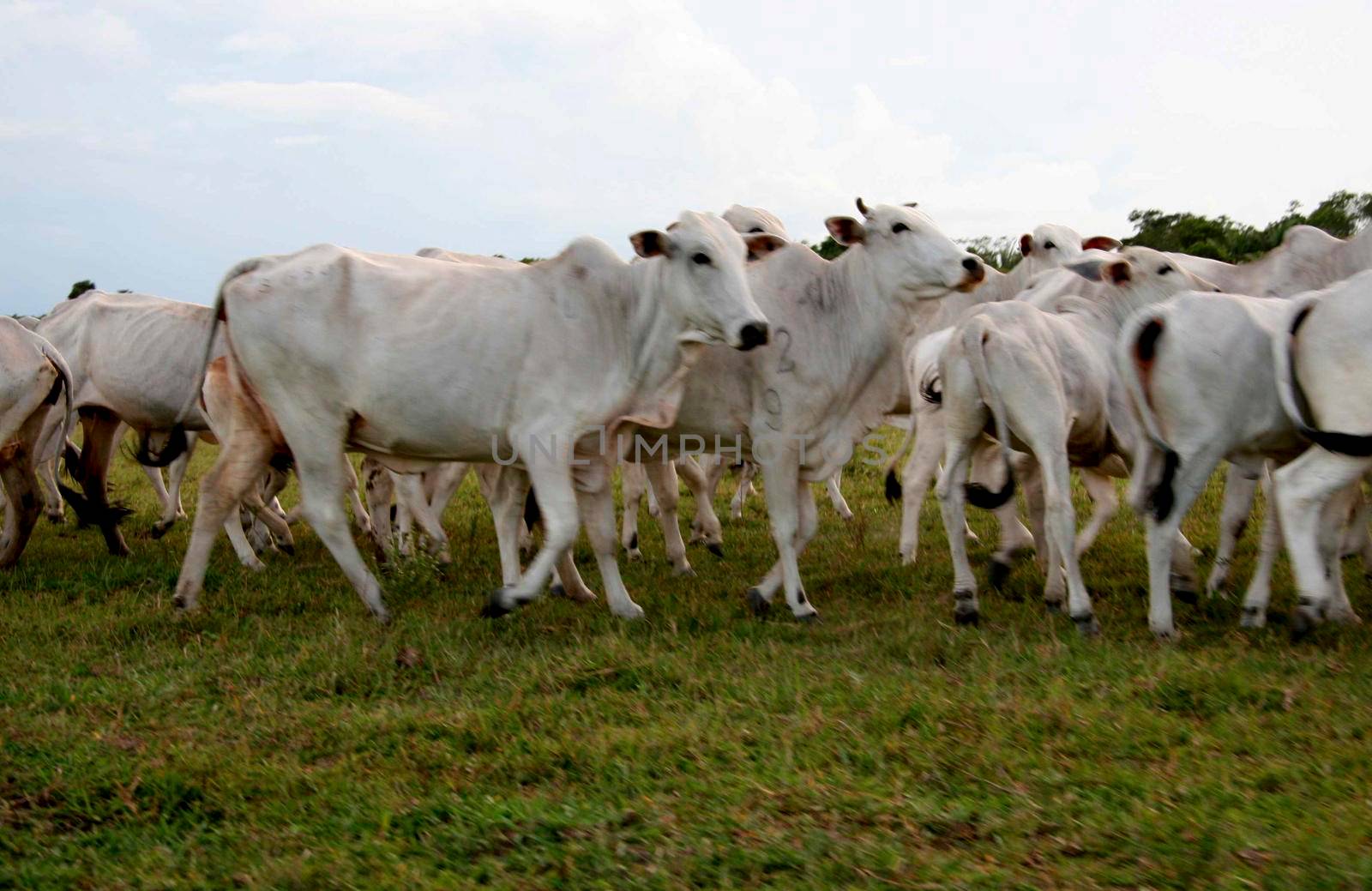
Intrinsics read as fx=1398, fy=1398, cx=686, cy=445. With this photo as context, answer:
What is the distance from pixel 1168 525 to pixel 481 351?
3.48 m

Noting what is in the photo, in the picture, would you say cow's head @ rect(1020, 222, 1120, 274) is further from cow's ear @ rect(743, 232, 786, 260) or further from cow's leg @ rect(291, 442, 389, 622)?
cow's leg @ rect(291, 442, 389, 622)

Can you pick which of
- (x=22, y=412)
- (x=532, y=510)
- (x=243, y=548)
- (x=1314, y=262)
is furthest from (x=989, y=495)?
(x=22, y=412)

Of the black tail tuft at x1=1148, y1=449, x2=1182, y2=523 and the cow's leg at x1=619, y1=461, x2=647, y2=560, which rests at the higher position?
the black tail tuft at x1=1148, y1=449, x2=1182, y2=523

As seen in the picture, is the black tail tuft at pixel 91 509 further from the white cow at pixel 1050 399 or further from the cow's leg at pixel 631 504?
the white cow at pixel 1050 399

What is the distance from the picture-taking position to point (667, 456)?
26.9 ft

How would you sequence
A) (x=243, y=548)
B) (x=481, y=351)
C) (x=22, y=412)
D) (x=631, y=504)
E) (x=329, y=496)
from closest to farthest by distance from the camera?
(x=481, y=351), (x=329, y=496), (x=22, y=412), (x=243, y=548), (x=631, y=504)

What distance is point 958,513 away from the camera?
712 cm

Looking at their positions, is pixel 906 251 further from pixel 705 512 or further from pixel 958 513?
pixel 705 512

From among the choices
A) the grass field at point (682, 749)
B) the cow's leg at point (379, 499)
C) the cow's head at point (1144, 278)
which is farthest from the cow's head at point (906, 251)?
the cow's leg at point (379, 499)

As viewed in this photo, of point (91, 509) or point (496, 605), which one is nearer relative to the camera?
point (496, 605)

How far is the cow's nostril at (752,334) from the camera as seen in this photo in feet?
22.5

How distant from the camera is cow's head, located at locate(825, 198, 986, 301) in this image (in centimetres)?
748

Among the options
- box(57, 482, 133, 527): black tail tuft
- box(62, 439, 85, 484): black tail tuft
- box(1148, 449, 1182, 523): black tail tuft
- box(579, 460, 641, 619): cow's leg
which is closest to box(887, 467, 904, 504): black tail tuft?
box(579, 460, 641, 619): cow's leg

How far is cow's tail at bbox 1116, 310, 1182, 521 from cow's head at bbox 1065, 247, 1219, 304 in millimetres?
1111
